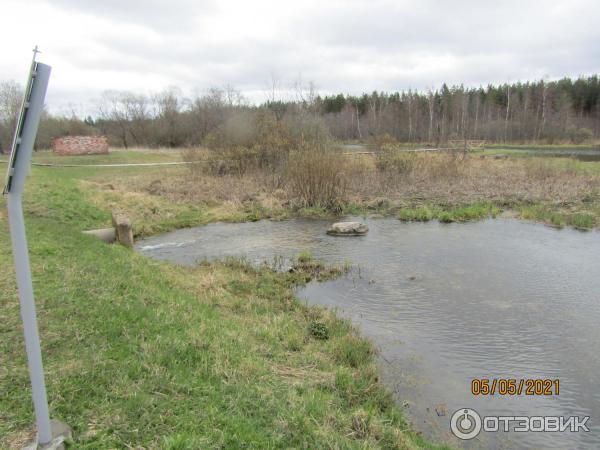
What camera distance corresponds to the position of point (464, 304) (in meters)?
8.08

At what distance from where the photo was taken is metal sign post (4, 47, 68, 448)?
2.30 metres

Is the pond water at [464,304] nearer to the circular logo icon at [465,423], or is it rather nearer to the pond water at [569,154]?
the circular logo icon at [465,423]

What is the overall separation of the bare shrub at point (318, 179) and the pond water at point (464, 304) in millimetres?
3871

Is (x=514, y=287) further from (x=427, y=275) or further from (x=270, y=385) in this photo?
(x=270, y=385)

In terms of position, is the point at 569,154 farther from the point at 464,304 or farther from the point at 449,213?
the point at 464,304

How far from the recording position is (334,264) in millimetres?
10695

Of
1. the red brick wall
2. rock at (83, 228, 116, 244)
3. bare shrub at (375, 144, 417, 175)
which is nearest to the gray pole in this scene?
rock at (83, 228, 116, 244)

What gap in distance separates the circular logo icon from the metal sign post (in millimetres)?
4064

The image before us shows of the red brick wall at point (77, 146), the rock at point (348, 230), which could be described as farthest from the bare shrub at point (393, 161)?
the red brick wall at point (77, 146)

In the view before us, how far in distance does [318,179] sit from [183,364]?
1447cm

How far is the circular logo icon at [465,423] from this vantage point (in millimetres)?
4609

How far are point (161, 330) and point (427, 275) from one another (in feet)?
21.4
